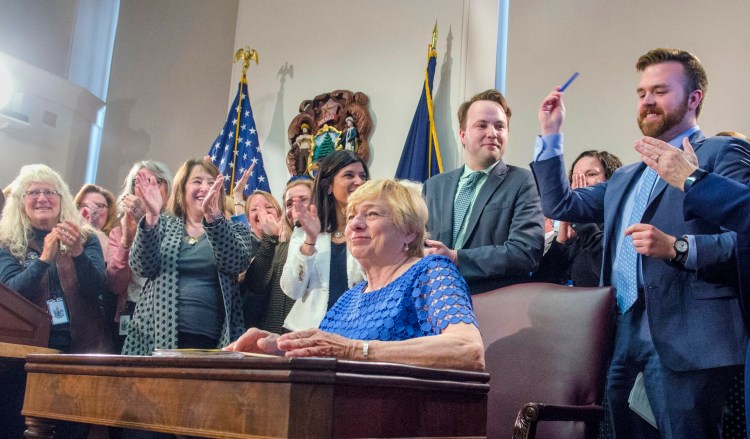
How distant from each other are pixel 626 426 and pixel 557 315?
415 mm

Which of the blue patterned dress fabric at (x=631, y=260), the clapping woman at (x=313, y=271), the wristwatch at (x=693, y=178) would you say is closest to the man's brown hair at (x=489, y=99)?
the clapping woman at (x=313, y=271)

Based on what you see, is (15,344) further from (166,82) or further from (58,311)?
(166,82)

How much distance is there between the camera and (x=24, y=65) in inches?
271

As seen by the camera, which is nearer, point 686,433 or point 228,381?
point 228,381

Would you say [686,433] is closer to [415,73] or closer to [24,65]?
[415,73]

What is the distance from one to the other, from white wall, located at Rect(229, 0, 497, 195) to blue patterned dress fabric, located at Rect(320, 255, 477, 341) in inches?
134

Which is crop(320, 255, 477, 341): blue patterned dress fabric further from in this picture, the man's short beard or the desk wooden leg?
the man's short beard

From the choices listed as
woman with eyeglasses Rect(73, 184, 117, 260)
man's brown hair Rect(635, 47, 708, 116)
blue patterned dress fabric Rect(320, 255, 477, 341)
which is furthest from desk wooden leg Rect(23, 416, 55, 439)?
woman with eyeglasses Rect(73, 184, 117, 260)

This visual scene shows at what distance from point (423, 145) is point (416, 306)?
11.4 ft

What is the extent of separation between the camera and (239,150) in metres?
6.54

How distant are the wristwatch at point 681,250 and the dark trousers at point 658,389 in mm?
245

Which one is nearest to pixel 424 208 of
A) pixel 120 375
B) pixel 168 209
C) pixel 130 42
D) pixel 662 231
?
pixel 662 231

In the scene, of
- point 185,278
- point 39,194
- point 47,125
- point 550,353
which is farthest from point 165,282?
point 47,125

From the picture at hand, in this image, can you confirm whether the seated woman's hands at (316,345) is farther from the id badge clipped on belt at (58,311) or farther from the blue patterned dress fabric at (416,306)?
the id badge clipped on belt at (58,311)
